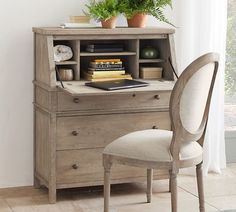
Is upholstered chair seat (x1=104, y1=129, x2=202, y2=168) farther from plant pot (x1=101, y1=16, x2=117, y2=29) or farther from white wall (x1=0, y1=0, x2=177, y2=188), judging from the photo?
white wall (x1=0, y1=0, x2=177, y2=188)

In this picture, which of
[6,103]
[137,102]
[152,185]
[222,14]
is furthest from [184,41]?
[6,103]

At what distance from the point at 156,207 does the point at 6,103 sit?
1.17 metres

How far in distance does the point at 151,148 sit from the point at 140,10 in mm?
1088

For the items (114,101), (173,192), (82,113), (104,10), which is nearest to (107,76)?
(114,101)

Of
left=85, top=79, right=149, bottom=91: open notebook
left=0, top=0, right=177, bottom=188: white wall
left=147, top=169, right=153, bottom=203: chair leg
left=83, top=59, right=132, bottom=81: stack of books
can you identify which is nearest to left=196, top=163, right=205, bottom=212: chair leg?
left=147, top=169, right=153, bottom=203: chair leg

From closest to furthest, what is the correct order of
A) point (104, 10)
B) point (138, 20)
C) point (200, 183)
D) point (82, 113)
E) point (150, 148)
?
1. point (150, 148)
2. point (200, 183)
3. point (82, 113)
4. point (104, 10)
5. point (138, 20)

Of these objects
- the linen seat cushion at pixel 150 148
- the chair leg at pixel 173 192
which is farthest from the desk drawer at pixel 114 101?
the chair leg at pixel 173 192

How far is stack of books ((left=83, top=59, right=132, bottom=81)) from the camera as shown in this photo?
3.91 meters

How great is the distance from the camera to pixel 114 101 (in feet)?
12.7

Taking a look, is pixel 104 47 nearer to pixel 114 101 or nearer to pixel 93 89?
pixel 114 101

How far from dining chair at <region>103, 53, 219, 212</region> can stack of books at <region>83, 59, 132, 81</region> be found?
1.97 ft

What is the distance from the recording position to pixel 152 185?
4223mm

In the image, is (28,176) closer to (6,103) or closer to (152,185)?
(6,103)

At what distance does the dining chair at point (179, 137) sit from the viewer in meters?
3.16
